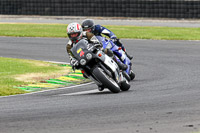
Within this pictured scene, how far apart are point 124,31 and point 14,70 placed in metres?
13.6

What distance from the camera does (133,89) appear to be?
10844 millimetres

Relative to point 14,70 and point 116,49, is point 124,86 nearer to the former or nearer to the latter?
point 116,49

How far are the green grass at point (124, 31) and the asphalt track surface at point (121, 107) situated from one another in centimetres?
943

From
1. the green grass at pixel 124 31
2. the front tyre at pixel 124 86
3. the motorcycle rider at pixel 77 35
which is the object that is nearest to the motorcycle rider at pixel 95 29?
the motorcycle rider at pixel 77 35

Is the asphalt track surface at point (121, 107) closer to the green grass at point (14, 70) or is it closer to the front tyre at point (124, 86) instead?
the front tyre at point (124, 86)

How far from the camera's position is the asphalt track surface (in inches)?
270

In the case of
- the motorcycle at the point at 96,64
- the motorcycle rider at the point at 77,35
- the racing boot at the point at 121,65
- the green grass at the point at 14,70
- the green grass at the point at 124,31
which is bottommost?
the green grass at the point at 124,31

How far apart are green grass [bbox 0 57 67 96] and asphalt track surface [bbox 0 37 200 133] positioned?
2.95ft

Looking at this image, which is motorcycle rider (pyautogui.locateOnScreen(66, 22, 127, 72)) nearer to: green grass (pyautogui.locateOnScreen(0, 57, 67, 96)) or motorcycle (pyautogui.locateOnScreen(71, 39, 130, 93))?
motorcycle (pyautogui.locateOnScreen(71, 39, 130, 93))

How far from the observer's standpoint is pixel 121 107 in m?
8.33

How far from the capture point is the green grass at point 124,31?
24.3 meters

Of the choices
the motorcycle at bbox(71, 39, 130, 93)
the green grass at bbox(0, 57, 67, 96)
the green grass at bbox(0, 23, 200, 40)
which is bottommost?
the green grass at bbox(0, 23, 200, 40)

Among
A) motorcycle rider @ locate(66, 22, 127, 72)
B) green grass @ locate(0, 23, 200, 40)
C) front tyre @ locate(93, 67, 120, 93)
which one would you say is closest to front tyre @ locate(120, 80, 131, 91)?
front tyre @ locate(93, 67, 120, 93)

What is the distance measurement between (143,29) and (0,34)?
775 cm
